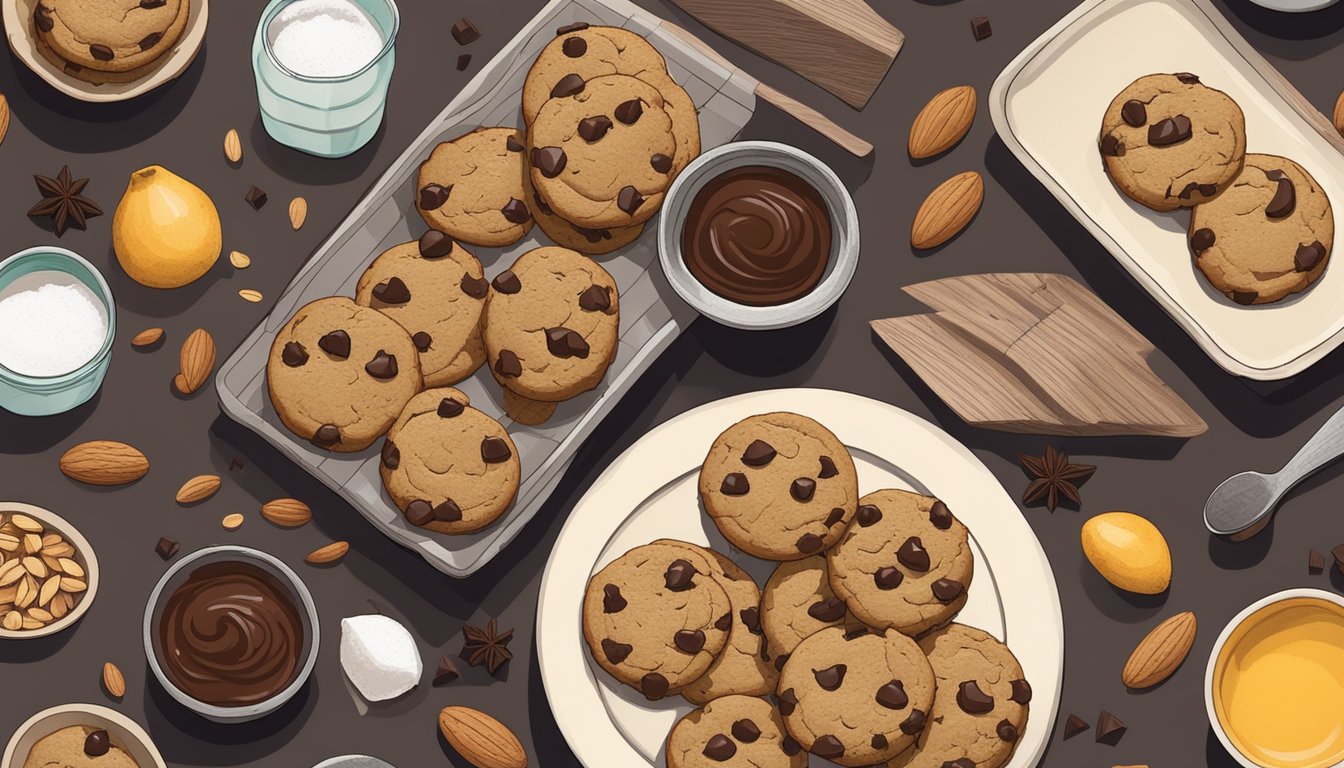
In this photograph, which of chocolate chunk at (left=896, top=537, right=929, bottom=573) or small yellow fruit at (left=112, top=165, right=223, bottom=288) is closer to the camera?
chocolate chunk at (left=896, top=537, right=929, bottom=573)

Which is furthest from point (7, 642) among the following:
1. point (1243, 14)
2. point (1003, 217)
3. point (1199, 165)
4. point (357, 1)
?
point (1243, 14)

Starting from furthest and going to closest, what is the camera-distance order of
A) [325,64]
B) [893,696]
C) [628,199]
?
1. [325,64]
2. [628,199]
3. [893,696]

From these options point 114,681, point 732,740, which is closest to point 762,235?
point 732,740

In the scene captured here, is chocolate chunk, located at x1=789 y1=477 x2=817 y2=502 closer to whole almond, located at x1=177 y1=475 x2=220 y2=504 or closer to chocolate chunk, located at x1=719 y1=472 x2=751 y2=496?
chocolate chunk, located at x1=719 y1=472 x2=751 y2=496

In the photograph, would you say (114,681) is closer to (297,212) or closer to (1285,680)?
(297,212)

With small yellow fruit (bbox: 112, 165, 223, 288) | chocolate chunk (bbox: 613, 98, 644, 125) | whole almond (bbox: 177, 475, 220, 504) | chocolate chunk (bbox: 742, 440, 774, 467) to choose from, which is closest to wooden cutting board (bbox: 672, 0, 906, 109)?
chocolate chunk (bbox: 613, 98, 644, 125)

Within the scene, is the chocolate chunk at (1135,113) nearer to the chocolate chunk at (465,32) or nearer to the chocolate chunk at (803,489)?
the chocolate chunk at (803,489)
